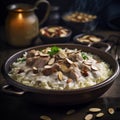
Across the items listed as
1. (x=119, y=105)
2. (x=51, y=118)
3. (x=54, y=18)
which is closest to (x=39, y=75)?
(x=51, y=118)

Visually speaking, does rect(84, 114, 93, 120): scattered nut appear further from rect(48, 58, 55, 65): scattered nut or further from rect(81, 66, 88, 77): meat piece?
rect(48, 58, 55, 65): scattered nut

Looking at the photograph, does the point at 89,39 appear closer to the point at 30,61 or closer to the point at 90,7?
the point at 90,7

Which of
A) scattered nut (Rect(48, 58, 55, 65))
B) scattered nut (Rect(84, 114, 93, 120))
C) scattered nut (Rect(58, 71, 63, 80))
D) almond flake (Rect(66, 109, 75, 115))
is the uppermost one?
scattered nut (Rect(48, 58, 55, 65))

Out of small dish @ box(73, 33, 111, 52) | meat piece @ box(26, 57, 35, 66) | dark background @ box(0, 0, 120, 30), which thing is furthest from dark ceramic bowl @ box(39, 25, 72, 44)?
meat piece @ box(26, 57, 35, 66)

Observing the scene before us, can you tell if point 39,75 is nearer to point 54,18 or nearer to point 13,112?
point 13,112

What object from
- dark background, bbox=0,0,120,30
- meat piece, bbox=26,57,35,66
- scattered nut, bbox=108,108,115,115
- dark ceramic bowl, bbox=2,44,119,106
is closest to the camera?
dark ceramic bowl, bbox=2,44,119,106

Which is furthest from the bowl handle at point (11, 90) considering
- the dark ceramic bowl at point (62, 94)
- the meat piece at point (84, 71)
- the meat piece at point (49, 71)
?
the meat piece at point (84, 71)

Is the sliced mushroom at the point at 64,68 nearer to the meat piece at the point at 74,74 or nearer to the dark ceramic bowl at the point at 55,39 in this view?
the meat piece at the point at 74,74

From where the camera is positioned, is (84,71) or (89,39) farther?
(89,39)

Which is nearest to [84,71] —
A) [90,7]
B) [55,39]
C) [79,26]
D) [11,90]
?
[11,90]
